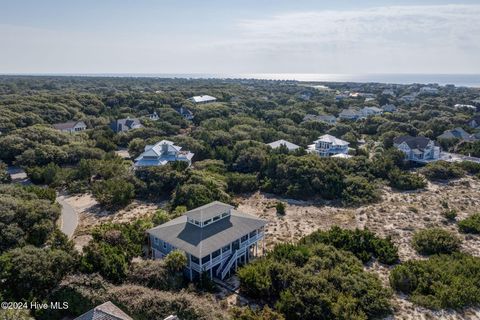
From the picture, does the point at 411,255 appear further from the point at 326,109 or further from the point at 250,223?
the point at 326,109

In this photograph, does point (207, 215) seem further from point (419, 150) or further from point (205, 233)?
point (419, 150)

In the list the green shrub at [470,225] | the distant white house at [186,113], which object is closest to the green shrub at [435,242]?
the green shrub at [470,225]

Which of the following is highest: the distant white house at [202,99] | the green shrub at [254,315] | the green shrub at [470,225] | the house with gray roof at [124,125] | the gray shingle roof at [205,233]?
the distant white house at [202,99]

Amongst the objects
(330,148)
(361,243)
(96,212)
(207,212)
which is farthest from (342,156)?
(96,212)

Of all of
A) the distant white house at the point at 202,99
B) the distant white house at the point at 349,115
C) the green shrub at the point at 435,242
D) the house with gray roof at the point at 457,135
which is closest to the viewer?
the green shrub at the point at 435,242

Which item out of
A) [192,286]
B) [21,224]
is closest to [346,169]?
[192,286]

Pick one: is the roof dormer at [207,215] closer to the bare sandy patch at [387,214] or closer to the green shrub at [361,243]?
the bare sandy patch at [387,214]
